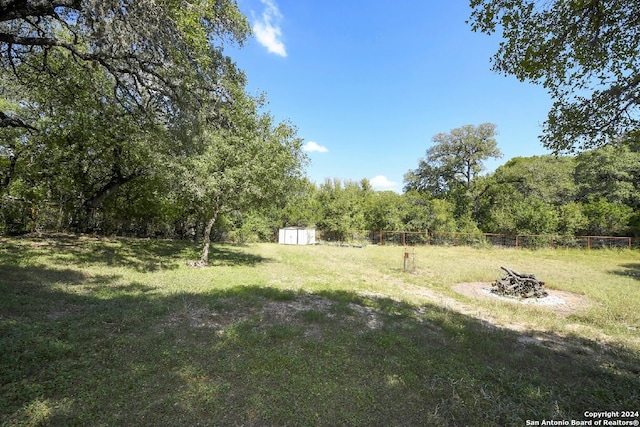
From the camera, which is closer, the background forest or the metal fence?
the background forest

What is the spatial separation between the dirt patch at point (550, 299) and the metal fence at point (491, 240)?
14.3m

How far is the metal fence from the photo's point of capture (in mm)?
19672

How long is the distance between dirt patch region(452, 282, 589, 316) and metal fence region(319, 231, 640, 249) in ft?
47.0

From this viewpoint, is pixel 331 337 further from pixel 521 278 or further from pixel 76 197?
pixel 76 197

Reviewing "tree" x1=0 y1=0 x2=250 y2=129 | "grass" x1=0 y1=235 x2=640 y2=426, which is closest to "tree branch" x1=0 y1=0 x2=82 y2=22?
"tree" x1=0 y1=0 x2=250 y2=129

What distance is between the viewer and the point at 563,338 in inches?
207

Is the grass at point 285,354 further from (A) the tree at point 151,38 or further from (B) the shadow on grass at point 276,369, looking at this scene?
(A) the tree at point 151,38

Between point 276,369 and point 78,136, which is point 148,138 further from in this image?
point 276,369

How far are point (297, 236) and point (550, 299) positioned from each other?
19786 millimetres

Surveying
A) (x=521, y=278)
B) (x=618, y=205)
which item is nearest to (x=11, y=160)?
(x=521, y=278)

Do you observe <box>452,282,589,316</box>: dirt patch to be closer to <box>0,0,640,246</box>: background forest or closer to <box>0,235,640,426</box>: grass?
<box>0,235,640,426</box>: grass

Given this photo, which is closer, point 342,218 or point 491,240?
point 491,240

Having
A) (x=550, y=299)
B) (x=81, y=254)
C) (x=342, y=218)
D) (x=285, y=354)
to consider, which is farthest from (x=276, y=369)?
(x=342, y=218)

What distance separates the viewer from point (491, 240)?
2277 centimetres
